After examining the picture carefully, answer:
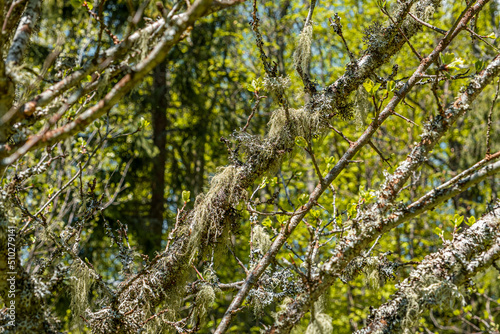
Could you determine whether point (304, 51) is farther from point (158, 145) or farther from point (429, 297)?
point (158, 145)

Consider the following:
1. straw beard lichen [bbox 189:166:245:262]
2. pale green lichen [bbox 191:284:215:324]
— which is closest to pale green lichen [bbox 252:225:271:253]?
straw beard lichen [bbox 189:166:245:262]

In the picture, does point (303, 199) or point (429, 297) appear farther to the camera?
point (303, 199)

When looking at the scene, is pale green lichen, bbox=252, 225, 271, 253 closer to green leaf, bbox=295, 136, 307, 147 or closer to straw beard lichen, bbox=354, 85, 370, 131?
green leaf, bbox=295, 136, 307, 147

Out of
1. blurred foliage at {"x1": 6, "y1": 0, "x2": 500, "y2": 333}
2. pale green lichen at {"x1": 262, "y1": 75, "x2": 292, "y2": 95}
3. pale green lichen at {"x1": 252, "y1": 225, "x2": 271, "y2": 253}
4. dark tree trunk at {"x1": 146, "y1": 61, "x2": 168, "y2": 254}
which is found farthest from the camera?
dark tree trunk at {"x1": 146, "y1": 61, "x2": 168, "y2": 254}

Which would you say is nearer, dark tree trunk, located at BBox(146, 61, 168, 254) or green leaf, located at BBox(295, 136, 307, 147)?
green leaf, located at BBox(295, 136, 307, 147)

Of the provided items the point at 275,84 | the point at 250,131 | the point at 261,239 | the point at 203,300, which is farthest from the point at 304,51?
the point at 250,131

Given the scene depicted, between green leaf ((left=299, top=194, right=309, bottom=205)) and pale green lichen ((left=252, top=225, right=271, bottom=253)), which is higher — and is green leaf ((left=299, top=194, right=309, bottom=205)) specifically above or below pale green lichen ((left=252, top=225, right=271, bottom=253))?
above

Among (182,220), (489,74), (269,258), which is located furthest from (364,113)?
(182,220)

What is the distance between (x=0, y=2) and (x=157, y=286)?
1.56 meters

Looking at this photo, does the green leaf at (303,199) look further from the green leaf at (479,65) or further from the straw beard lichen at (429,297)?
the green leaf at (479,65)

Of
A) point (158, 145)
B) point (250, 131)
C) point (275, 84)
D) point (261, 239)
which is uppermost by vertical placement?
point (250, 131)

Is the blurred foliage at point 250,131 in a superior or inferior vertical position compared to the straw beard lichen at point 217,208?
superior

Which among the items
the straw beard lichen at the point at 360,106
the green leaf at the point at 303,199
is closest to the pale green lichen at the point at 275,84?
the green leaf at the point at 303,199

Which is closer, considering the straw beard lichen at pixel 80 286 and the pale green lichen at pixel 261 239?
the straw beard lichen at pixel 80 286
